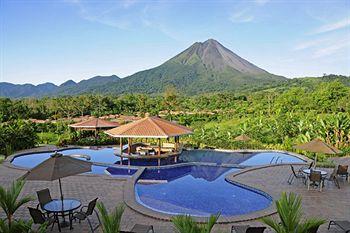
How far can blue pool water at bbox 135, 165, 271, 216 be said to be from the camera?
1006 cm

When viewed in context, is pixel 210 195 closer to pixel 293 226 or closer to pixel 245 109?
pixel 293 226

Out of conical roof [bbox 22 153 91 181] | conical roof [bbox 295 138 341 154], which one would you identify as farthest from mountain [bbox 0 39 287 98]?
conical roof [bbox 22 153 91 181]

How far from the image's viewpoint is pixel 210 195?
1167cm

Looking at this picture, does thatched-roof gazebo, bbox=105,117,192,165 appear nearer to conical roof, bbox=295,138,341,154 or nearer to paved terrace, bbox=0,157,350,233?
paved terrace, bbox=0,157,350,233

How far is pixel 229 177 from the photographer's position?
1338 cm

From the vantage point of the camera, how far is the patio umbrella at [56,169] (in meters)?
7.07

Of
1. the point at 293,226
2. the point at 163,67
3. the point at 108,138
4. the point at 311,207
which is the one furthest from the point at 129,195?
the point at 163,67

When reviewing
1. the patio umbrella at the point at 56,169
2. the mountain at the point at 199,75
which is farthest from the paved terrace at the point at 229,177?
the mountain at the point at 199,75

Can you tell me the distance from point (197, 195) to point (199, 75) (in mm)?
125163

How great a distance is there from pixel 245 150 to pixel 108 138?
389 inches

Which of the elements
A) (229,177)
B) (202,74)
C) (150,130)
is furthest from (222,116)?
(202,74)

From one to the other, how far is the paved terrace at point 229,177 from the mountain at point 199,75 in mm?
98418

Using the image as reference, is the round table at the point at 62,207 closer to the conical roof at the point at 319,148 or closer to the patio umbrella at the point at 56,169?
the patio umbrella at the point at 56,169

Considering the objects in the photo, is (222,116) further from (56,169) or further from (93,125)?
(56,169)
